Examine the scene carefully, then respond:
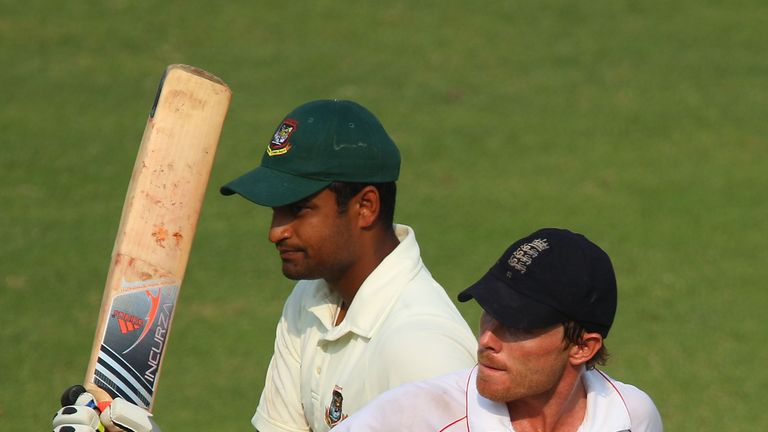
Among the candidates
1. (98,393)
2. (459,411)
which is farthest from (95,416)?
(459,411)

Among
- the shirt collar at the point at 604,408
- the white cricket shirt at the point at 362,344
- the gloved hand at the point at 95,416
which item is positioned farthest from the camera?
the gloved hand at the point at 95,416

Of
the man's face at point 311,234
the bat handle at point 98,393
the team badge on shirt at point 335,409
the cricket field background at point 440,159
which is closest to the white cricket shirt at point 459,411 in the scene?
the team badge on shirt at point 335,409

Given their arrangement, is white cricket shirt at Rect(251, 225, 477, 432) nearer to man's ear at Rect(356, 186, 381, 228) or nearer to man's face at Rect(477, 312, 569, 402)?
man's ear at Rect(356, 186, 381, 228)

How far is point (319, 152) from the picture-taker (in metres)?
3.20

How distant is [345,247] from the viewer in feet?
10.7

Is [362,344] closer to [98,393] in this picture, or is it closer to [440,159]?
[98,393]

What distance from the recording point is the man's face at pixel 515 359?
2523 mm

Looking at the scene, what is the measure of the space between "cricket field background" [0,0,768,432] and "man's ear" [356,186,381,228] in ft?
10.5

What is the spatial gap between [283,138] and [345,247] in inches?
12.1

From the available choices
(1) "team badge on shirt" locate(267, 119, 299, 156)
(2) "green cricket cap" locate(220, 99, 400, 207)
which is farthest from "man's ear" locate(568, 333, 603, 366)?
(1) "team badge on shirt" locate(267, 119, 299, 156)

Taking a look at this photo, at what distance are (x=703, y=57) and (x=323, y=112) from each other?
7.27 metres

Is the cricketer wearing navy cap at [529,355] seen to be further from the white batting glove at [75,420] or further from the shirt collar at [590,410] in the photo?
the white batting glove at [75,420]

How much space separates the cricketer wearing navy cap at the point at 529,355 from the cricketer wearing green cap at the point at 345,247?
47cm

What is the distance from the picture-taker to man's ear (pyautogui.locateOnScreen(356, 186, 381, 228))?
10.7 ft
